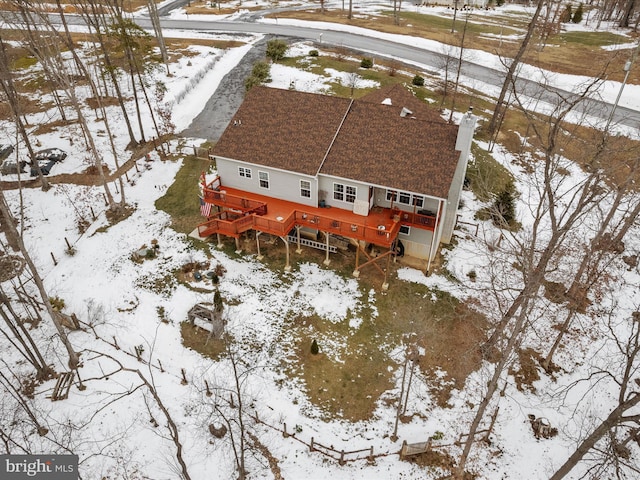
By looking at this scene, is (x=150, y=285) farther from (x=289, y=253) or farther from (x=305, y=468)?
(x=305, y=468)

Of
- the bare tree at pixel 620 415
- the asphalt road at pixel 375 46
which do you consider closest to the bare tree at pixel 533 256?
the bare tree at pixel 620 415

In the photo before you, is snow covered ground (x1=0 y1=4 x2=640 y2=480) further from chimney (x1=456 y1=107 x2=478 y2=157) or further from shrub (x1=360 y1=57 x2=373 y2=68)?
shrub (x1=360 y1=57 x2=373 y2=68)

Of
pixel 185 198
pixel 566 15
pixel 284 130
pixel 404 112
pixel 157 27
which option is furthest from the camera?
pixel 566 15

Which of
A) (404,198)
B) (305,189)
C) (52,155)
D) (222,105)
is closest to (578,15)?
(222,105)

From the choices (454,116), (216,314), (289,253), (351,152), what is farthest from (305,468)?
(454,116)

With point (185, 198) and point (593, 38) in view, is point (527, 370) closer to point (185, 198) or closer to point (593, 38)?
point (185, 198)
